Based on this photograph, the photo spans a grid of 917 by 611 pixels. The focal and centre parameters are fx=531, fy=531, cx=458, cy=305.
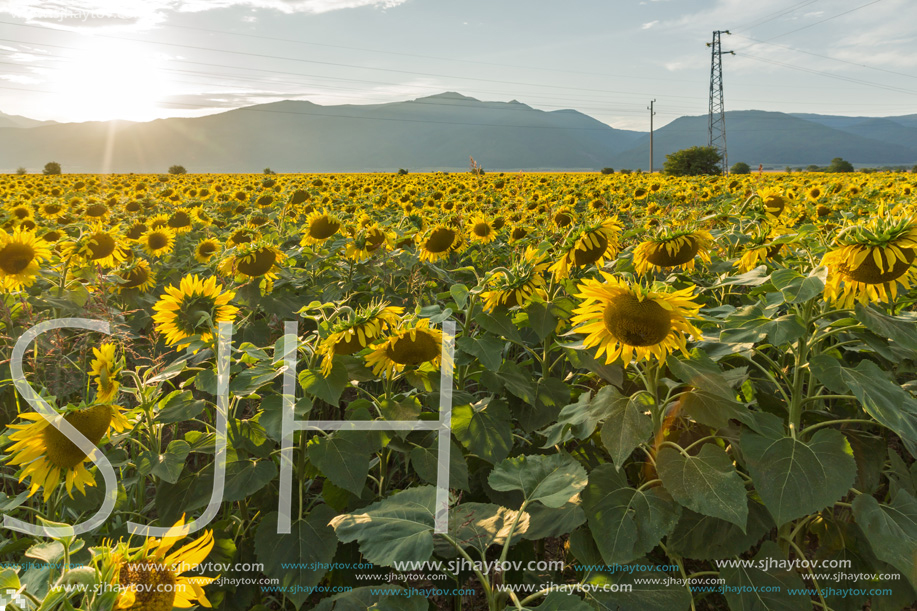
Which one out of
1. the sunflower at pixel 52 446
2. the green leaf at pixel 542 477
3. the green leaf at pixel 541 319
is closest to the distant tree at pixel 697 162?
the green leaf at pixel 541 319

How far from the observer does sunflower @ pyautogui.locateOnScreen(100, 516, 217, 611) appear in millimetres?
923

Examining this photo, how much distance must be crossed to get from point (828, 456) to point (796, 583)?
17.1 inches

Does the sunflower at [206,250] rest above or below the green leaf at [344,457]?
above

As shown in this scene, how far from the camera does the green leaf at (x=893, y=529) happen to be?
146 centimetres

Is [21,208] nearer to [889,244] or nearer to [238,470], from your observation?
[238,470]

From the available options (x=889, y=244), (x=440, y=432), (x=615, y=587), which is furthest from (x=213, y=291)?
(x=889, y=244)

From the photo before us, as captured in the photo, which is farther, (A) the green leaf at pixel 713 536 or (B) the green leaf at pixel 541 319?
(B) the green leaf at pixel 541 319

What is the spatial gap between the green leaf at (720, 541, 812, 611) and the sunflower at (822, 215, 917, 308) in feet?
2.87

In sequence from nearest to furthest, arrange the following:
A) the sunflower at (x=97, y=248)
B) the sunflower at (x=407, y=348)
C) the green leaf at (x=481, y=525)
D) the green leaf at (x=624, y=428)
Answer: the green leaf at (x=481, y=525) < the green leaf at (x=624, y=428) < the sunflower at (x=407, y=348) < the sunflower at (x=97, y=248)

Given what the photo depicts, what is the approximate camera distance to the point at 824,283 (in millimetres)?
1709

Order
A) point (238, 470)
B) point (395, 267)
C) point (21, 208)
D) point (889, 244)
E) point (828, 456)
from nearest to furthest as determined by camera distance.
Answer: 1. point (828, 456)
2. point (889, 244)
3. point (238, 470)
4. point (395, 267)
5. point (21, 208)

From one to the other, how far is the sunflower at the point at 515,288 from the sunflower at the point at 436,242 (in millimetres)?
1962

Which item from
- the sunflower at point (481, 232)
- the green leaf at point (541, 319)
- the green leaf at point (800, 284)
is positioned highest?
the sunflower at point (481, 232)

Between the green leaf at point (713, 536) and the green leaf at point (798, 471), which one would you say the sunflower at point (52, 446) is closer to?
the green leaf at point (713, 536)
